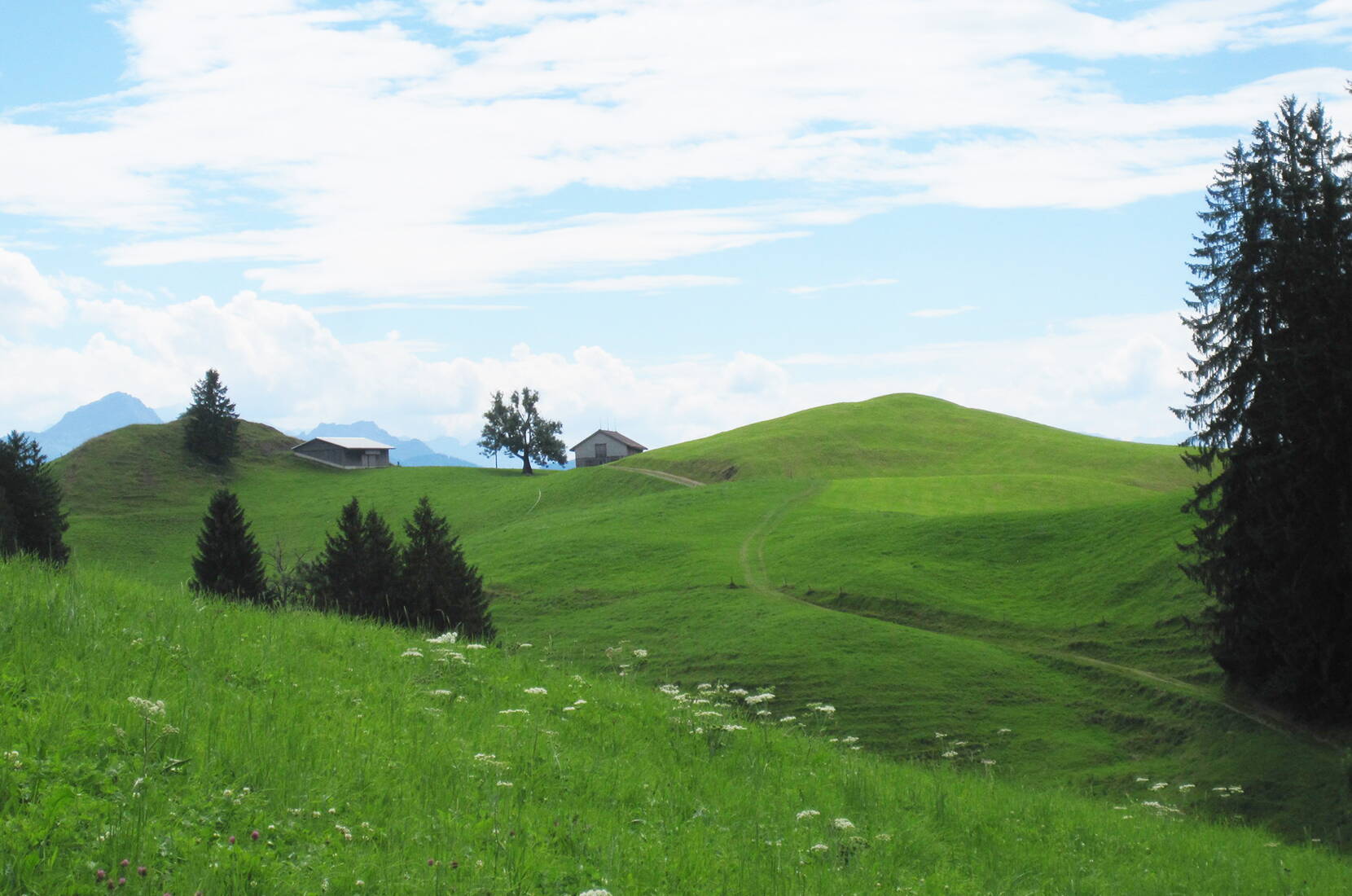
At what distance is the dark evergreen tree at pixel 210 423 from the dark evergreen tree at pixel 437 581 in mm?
90589

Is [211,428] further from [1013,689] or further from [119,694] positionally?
[119,694]

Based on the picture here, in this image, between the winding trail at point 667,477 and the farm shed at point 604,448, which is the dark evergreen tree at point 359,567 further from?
the farm shed at point 604,448

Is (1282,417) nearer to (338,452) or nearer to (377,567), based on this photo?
(377,567)

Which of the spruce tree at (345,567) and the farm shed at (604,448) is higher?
the farm shed at (604,448)

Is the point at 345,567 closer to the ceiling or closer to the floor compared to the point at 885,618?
closer to the ceiling

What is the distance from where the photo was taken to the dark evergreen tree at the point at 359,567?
1917 inches

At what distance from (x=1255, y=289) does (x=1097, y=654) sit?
1683 centimetres

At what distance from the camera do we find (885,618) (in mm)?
51531

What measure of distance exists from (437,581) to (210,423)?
95.7m

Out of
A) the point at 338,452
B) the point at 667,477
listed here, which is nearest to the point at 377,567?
the point at 667,477

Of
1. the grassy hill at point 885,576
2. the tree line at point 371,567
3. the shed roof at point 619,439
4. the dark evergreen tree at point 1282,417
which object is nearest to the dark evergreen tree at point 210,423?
the grassy hill at point 885,576

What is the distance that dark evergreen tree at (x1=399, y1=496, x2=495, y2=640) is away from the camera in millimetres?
46125

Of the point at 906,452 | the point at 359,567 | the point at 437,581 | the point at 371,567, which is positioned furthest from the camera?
the point at 906,452

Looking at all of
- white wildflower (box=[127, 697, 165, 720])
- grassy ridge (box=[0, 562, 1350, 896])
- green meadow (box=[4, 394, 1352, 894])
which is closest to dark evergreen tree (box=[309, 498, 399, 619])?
green meadow (box=[4, 394, 1352, 894])
